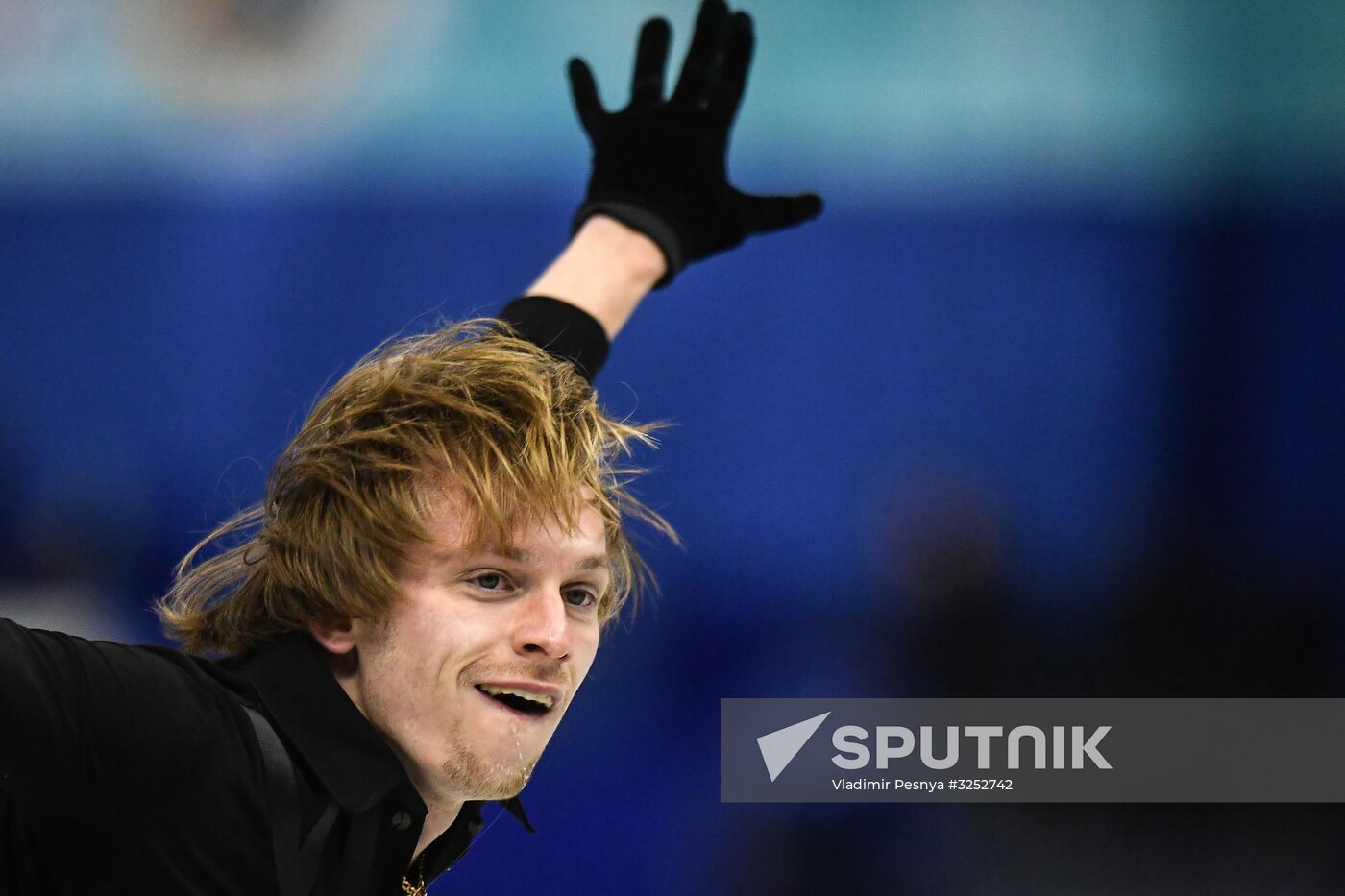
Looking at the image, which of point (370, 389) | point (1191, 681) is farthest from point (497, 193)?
point (1191, 681)

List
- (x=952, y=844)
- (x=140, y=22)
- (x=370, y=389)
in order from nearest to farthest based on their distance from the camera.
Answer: (x=370, y=389)
(x=952, y=844)
(x=140, y=22)

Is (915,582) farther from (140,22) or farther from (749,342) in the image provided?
(140,22)

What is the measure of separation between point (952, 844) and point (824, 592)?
0.68 metres

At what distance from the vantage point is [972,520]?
362 centimetres

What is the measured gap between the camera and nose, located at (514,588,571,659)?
180 centimetres

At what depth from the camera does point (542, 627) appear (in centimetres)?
181

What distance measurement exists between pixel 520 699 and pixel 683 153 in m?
1.24

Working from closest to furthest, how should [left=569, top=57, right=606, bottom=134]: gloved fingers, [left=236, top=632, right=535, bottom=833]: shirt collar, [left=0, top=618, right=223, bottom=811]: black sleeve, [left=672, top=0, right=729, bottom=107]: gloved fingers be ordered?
[left=0, top=618, right=223, bottom=811]: black sleeve
[left=236, top=632, right=535, bottom=833]: shirt collar
[left=672, top=0, right=729, bottom=107]: gloved fingers
[left=569, top=57, right=606, bottom=134]: gloved fingers

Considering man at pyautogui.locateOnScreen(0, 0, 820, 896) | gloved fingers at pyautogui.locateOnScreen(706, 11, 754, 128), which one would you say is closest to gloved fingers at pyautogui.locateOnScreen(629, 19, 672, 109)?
gloved fingers at pyautogui.locateOnScreen(706, 11, 754, 128)

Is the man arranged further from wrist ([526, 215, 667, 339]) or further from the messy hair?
wrist ([526, 215, 667, 339])

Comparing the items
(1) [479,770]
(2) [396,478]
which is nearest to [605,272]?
(2) [396,478]

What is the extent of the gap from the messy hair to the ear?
11 millimetres

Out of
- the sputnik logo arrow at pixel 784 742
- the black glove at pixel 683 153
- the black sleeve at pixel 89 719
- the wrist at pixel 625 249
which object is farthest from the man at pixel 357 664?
the sputnik logo arrow at pixel 784 742

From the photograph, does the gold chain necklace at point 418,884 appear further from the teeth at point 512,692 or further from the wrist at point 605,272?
the wrist at point 605,272
